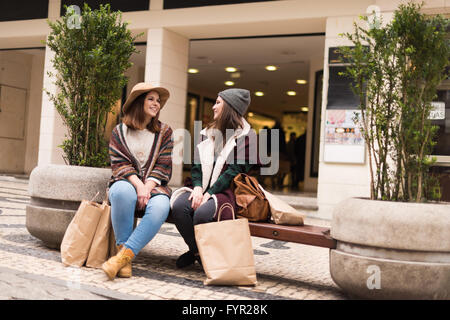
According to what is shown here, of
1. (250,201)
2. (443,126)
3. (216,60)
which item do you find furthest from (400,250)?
(216,60)

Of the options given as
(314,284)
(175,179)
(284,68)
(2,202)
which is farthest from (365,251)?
(284,68)

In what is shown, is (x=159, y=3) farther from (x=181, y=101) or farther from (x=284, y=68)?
(x=284, y=68)

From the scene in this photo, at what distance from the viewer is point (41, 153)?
12.0m

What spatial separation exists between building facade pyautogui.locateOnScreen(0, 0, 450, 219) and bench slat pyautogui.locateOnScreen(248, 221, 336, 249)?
17.1ft

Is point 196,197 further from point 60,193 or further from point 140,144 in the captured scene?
point 60,193

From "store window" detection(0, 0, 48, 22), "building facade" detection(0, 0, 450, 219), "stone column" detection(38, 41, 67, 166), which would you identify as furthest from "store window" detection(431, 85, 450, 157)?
"store window" detection(0, 0, 48, 22)

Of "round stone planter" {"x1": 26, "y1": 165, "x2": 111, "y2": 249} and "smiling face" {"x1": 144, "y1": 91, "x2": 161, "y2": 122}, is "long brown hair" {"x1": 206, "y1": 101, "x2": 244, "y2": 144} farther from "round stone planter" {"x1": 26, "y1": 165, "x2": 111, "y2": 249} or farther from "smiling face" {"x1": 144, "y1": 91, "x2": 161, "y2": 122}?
"round stone planter" {"x1": 26, "y1": 165, "x2": 111, "y2": 249}

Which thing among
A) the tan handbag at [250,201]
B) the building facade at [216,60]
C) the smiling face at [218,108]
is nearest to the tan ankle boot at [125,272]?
the tan handbag at [250,201]

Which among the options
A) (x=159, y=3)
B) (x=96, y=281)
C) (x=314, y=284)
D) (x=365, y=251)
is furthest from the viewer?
(x=159, y=3)

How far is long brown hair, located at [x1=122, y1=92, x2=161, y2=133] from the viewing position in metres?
3.98

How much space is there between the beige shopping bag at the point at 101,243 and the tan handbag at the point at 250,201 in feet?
3.28

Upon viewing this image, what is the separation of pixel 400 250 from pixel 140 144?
7.03 ft

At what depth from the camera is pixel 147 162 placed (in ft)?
13.0
